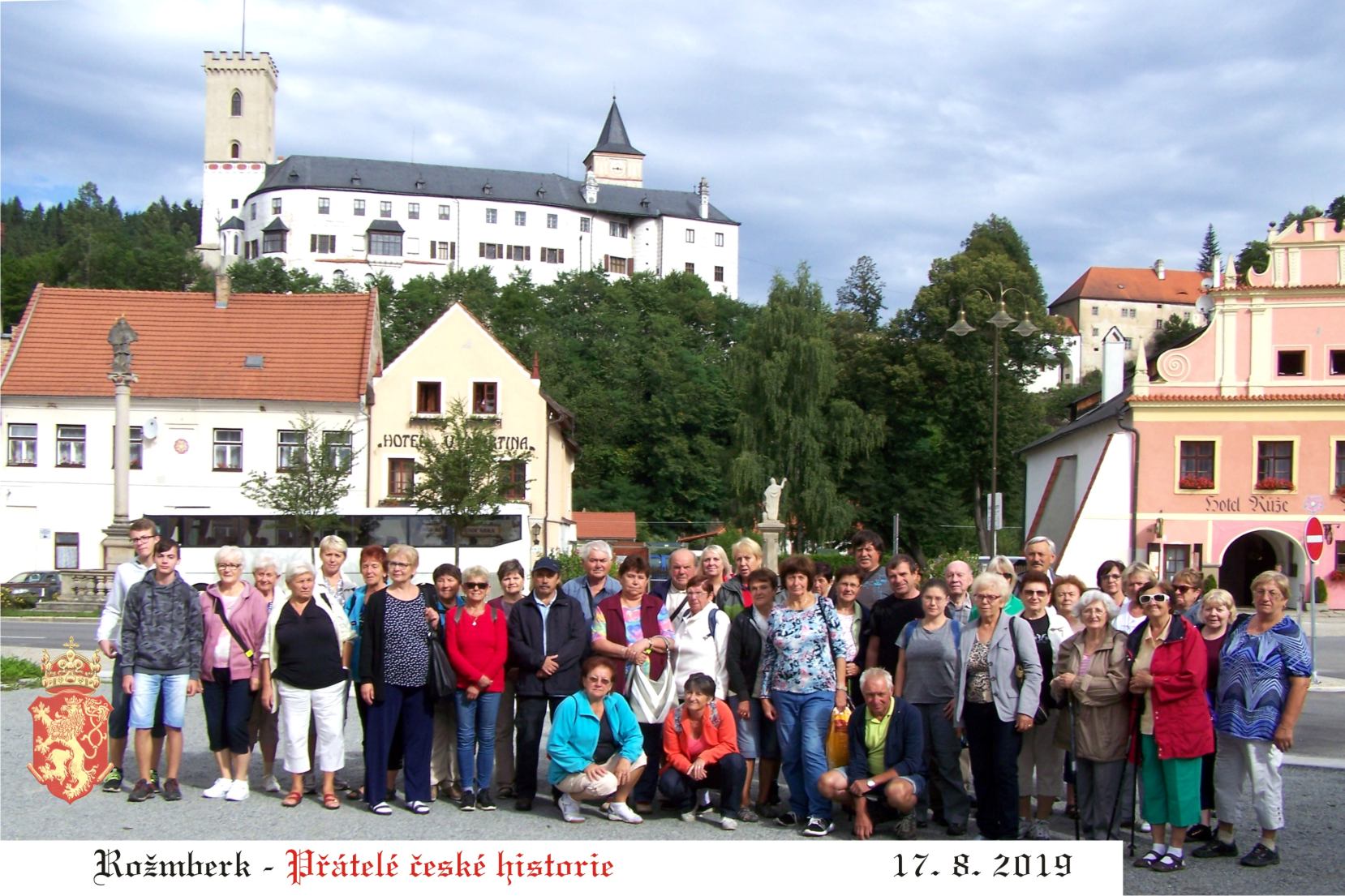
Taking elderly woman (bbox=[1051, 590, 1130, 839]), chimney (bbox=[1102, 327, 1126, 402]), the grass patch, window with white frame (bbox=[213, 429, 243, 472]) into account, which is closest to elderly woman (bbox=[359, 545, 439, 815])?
elderly woman (bbox=[1051, 590, 1130, 839])

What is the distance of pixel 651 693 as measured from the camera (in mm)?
8344

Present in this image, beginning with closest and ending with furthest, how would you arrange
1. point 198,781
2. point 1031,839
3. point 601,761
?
point 1031,839 < point 601,761 < point 198,781

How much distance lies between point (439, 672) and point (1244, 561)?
34551 millimetres

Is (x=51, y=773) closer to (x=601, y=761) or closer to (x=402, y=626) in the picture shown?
(x=402, y=626)

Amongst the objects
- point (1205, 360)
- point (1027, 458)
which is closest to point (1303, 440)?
point (1205, 360)

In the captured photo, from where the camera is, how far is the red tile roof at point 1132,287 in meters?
125

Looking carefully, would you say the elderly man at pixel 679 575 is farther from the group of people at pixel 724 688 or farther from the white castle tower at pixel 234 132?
the white castle tower at pixel 234 132

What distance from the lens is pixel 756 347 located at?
47906mm

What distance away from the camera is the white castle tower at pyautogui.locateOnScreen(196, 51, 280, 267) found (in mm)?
117062

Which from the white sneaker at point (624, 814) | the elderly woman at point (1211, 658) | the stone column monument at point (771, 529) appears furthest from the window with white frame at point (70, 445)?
the elderly woman at point (1211, 658)

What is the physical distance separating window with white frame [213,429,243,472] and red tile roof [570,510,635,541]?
19089mm

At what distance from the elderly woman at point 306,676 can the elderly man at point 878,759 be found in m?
3.20

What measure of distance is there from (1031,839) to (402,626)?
4.17m

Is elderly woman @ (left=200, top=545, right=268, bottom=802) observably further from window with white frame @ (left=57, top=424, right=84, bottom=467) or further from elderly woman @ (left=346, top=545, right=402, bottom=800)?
window with white frame @ (left=57, top=424, right=84, bottom=467)
